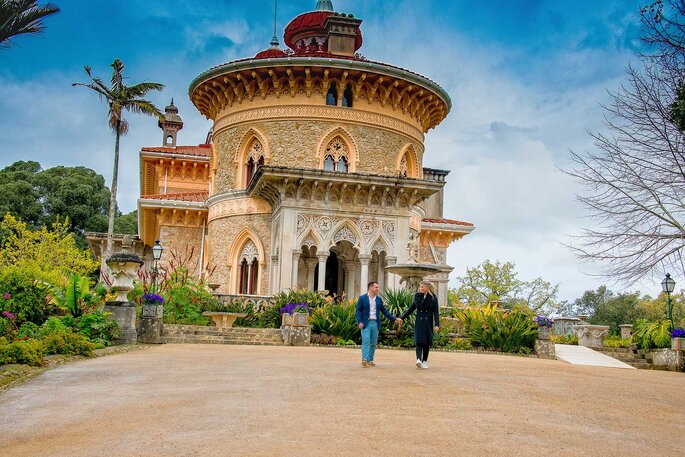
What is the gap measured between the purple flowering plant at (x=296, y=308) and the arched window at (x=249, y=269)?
7.26 meters

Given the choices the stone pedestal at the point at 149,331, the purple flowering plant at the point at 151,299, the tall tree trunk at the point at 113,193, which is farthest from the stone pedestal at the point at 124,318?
the tall tree trunk at the point at 113,193

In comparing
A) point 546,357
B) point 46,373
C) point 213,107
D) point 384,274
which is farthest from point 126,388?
point 213,107

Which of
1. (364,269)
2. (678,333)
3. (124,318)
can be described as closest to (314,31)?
(364,269)

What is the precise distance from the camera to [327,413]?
6.89m

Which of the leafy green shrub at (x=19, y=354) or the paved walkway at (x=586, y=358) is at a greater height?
the leafy green shrub at (x=19, y=354)

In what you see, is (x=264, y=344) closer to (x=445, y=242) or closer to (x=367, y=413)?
(x=367, y=413)

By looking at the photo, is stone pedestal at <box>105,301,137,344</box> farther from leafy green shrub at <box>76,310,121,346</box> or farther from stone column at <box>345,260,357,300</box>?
stone column at <box>345,260,357,300</box>

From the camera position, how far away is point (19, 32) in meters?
12.2

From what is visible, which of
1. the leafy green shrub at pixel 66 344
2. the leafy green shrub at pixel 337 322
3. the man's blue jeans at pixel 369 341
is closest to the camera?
the man's blue jeans at pixel 369 341

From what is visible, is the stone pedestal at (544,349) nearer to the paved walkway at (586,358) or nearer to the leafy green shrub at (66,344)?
the paved walkway at (586,358)

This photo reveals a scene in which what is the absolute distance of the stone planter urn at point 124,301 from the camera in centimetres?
1572

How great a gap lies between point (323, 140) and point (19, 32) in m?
15.5

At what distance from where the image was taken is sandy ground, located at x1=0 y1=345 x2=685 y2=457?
5.62 m

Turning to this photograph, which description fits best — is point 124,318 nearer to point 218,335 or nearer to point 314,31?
point 218,335
